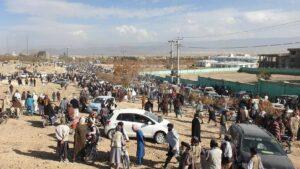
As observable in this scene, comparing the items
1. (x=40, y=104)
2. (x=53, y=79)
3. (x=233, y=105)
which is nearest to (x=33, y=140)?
(x=40, y=104)

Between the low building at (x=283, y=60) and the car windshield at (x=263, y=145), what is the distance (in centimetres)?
7522

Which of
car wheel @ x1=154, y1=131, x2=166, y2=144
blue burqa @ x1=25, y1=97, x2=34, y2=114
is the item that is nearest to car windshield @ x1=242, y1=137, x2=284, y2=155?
car wheel @ x1=154, y1=131, x2=166, y2=144

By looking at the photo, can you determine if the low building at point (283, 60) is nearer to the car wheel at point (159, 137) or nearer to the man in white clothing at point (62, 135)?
the car wheel at point (159, 137)

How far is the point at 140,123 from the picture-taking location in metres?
18.9

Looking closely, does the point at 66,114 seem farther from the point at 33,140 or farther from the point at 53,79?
the point at 53,79

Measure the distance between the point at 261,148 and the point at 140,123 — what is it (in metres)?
5.88

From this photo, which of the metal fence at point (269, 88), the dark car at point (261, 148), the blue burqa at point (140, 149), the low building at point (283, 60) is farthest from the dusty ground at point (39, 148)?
the low building at point (283, 60)

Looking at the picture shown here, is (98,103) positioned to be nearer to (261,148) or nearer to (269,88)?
(261,148)

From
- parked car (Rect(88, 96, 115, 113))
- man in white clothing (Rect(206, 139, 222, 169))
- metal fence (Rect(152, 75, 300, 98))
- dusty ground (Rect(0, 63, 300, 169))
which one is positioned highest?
man in white clothing (Rect(206, 139, 222, 169))

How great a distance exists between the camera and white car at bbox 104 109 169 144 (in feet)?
61.7

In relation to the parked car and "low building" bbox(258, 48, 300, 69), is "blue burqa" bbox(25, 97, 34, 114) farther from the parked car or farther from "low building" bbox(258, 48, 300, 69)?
"low building" bbox(258, 48, 300, 69)

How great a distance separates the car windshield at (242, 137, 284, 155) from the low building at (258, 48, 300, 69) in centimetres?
7522

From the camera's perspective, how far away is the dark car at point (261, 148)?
13519 mm

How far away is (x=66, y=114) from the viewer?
21.2 metres
